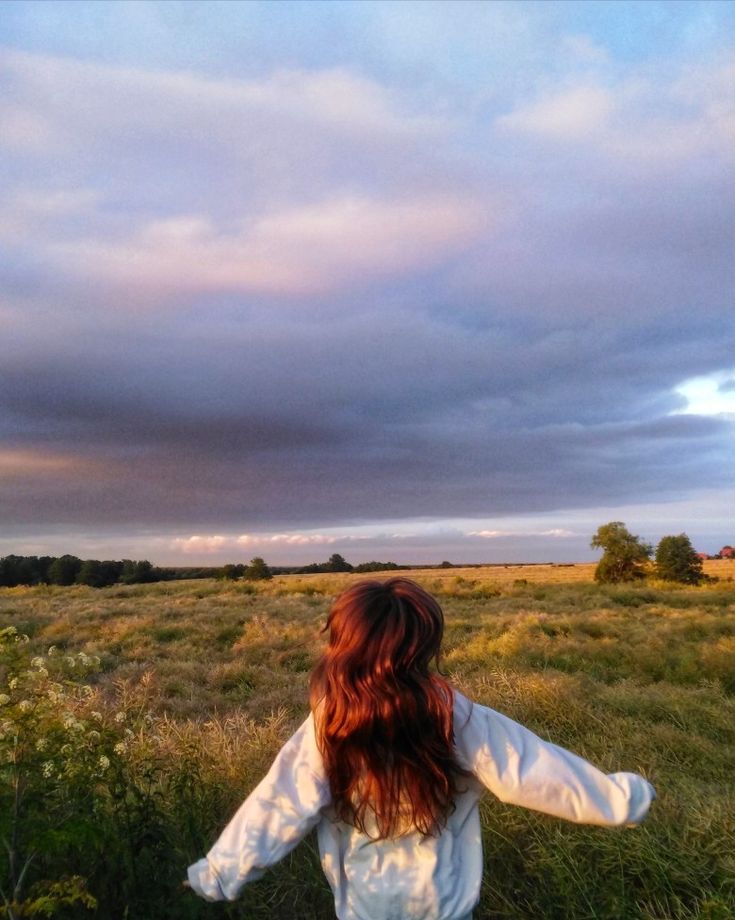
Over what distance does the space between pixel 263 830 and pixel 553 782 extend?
86cm

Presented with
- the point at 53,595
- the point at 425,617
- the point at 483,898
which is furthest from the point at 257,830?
the point at 53,595

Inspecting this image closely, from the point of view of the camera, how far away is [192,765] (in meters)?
4.15

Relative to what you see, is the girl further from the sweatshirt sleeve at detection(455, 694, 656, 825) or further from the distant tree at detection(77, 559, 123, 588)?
the distant tree at detection(77, 559, 123, 588)

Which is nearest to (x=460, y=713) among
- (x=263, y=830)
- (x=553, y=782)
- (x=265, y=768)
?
(x=553, y=782)

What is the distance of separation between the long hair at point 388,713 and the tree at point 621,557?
33.2 meters

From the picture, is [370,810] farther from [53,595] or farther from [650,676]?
[53,595]

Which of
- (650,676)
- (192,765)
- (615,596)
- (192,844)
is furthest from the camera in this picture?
(615,596)

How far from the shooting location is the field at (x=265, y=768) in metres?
2.87

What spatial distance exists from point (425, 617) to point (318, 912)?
191 centimetres

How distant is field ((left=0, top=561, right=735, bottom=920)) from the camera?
9.41ft

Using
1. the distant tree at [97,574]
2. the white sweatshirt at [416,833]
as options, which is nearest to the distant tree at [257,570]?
the distant tree at [97,574]

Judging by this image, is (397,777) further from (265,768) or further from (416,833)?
(265,768)

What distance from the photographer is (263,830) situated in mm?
2328

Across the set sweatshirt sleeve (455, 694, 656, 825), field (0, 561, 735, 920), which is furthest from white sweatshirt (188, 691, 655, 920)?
field (0, 561, 735, 920)
